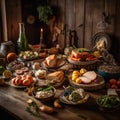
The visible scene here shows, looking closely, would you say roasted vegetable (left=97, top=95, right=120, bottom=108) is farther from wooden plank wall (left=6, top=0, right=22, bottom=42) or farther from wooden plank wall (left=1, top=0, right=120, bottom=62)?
wooden plank wall (left=6, top=0, right=22, bottom=42)

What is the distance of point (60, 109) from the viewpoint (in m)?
1.91

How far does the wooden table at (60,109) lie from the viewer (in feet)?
5.88

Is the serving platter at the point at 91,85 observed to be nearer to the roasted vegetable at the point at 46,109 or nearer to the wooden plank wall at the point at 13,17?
the roasted vegetable at the point at 46,109

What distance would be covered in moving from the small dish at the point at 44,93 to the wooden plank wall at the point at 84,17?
1.57 meters

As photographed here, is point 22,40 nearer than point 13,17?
Yes

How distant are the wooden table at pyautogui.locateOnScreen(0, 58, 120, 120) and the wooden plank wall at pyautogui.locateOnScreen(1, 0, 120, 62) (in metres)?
1.34

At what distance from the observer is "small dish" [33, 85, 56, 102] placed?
200 centimetres

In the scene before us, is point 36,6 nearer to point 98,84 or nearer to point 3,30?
point 3,30

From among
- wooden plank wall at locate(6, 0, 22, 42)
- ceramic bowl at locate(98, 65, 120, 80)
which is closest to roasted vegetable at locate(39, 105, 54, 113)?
ceramic bowl at locate(98, 65, 120, 80)

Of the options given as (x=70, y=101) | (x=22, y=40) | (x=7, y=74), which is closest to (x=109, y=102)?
(x=70, y=101)

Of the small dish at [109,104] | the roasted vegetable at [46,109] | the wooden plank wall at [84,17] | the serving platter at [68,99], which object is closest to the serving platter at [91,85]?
the serving platter at [68,99]

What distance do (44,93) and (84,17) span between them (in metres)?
1.89

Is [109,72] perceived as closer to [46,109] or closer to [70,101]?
[70,101]

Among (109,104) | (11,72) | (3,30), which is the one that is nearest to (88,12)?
(3,30)
